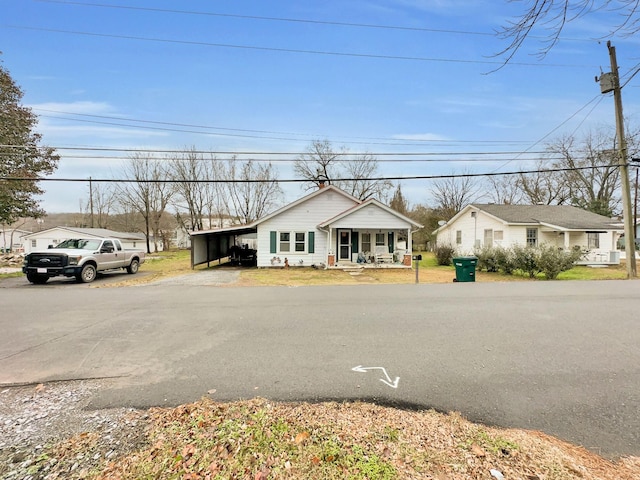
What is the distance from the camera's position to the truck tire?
13.6 m

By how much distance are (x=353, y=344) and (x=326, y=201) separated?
1652cm

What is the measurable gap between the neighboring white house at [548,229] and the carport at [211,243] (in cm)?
1703

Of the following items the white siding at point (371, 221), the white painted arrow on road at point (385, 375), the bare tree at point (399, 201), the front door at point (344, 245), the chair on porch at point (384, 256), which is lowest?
the white painted arrow on road at point (385, 375)

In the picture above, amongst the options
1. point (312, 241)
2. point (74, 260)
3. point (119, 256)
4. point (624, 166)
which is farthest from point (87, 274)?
point (624, 166)

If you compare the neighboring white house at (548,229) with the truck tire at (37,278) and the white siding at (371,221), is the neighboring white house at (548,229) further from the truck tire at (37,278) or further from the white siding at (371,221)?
the truck tire at (37,278)

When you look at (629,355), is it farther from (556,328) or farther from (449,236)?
(449,236)

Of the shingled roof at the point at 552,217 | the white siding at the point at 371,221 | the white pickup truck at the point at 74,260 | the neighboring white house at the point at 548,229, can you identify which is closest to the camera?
the white pickup truck at the point at 74,260

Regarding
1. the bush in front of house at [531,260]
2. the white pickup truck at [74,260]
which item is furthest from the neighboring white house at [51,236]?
the bush in front of house at [531,260]

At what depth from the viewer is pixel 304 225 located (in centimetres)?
2061

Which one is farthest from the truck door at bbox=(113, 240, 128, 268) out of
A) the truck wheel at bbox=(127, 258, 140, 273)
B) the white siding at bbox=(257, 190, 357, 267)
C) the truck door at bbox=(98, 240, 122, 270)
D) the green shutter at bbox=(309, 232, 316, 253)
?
the green shutter at bbox=(309, 232, 316, 253)

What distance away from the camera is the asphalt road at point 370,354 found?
130 inches

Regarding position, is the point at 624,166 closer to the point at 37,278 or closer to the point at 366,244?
the point at 366,244

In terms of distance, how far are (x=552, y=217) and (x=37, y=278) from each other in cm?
3186

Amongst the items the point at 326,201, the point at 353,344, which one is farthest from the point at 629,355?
the point at 326,201
